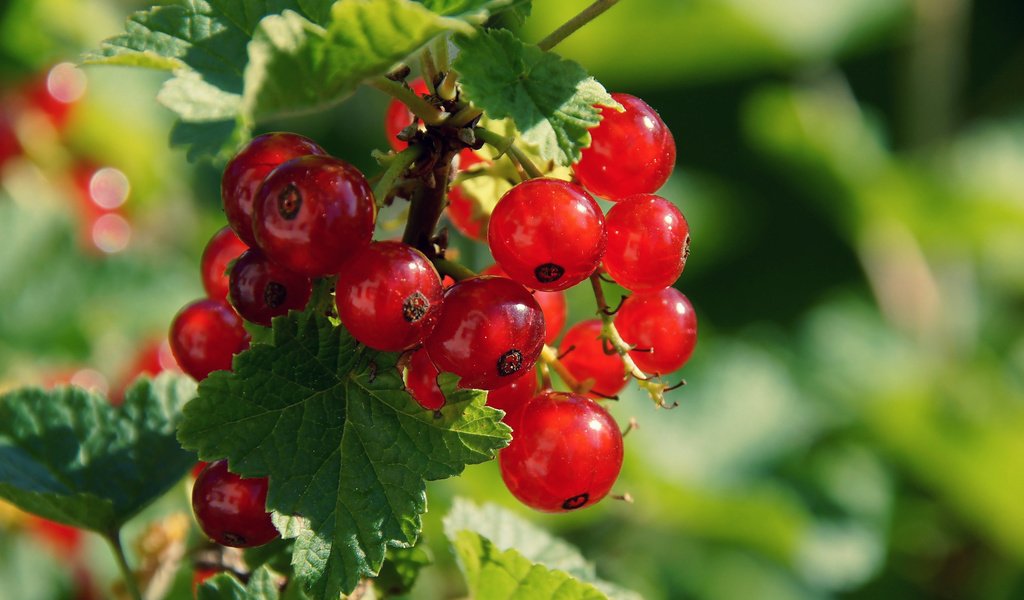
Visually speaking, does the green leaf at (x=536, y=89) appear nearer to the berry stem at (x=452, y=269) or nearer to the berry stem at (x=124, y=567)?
the berry stem at (x=452, y=269)

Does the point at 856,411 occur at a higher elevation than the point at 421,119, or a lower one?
lower

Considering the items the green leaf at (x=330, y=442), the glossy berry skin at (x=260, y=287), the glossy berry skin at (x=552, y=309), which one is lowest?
the glossy berry skin at (x=552, y=309)

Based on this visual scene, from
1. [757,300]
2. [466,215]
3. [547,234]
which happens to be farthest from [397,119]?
[757,300]

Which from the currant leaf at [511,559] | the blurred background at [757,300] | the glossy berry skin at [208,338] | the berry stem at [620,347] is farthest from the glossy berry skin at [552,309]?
the blurred background at [757,300]

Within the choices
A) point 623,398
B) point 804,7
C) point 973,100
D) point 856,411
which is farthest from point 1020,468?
point 973,100

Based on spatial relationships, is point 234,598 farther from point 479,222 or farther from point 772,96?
point 772,96

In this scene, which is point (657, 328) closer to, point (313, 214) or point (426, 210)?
point (426, 210)
